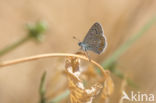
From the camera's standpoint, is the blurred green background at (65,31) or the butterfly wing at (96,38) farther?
the blurred green background at (65,31)

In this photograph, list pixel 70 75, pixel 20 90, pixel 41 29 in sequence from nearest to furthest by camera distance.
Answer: pixel 70 75, pixel 41 29, pixel 20 90

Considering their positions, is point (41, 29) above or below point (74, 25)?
above

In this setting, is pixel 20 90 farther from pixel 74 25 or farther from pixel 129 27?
pixel 129 27

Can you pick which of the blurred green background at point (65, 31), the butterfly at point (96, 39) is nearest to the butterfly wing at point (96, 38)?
the butterfly at point (96, 39)

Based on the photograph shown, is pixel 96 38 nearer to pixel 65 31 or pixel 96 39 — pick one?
pixel 96 39

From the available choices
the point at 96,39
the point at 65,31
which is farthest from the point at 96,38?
the point at 65,31

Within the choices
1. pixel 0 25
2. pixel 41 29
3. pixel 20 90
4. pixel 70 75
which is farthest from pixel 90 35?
pixel 0 25

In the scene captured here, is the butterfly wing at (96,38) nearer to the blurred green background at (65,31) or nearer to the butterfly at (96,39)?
the butterfly at (96,39)

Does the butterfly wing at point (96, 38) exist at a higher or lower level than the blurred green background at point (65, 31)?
higher
